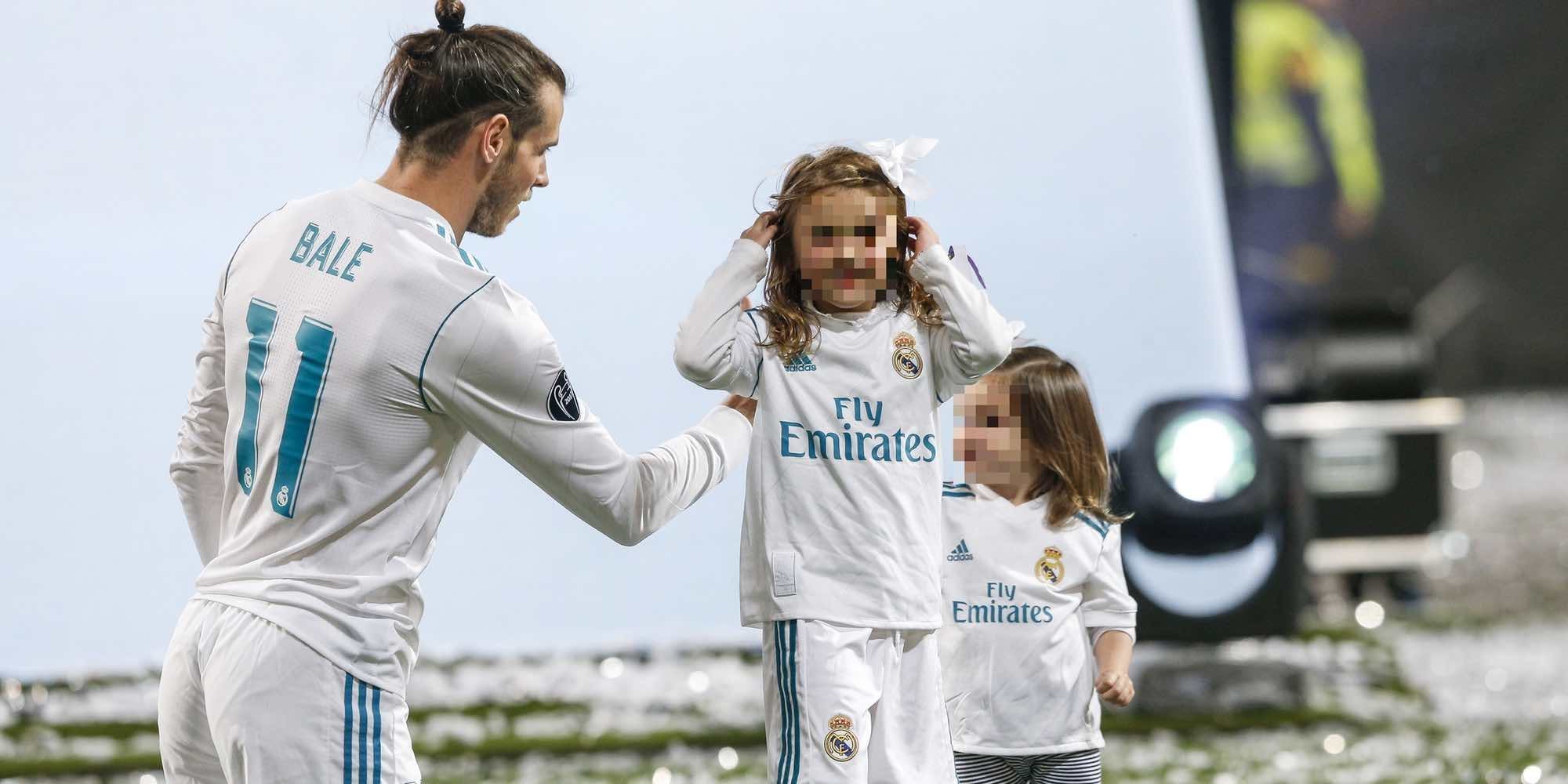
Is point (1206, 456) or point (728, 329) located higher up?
point (1206, 456)

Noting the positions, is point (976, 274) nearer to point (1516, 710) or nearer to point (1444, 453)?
point (1516, 710)

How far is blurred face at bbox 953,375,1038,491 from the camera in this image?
2.08 metres

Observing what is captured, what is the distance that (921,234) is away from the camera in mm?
1782

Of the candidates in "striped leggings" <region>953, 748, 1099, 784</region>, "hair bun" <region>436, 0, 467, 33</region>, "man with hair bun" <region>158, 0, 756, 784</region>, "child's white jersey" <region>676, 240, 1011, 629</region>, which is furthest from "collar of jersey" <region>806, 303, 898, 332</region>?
"striped leggings" <region>953, 748, 1099, 784</region>

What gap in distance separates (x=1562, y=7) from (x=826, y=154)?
5.33 meters

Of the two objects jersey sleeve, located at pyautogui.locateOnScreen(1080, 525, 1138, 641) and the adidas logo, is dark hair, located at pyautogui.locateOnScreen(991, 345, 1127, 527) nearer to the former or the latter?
jersey sleeve, located at pyautogui.locateOnScreen(1080, 525, 1138, 641)

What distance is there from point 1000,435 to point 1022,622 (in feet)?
0.85

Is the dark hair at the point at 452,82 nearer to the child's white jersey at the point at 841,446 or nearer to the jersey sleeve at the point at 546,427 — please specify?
the jersey sleeve at the point at 546,427

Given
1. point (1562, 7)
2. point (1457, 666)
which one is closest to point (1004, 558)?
point (1457, 666)

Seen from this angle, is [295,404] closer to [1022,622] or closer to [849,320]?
[849,320]

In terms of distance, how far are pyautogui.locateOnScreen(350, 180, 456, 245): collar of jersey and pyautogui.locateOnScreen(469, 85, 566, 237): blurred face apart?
0.26 feet

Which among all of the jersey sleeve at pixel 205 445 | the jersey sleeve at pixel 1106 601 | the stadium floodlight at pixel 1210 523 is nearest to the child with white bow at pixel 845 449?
the jersey sleeve at pixel 1106 601

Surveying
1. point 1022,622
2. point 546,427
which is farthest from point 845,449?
point 1022,622

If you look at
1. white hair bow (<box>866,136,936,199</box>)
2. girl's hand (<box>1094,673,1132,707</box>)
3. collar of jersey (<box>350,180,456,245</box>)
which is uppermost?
white hair bow (<box>866,136,936,199</box>)
